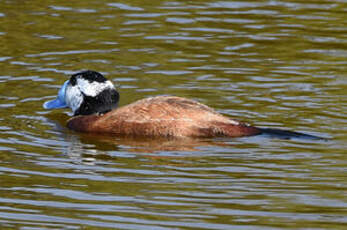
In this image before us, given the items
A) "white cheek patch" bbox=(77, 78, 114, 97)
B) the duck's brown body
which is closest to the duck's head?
"white cheek patch" bbox=(77, 78, 114, 97)

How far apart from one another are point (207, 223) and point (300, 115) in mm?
3684

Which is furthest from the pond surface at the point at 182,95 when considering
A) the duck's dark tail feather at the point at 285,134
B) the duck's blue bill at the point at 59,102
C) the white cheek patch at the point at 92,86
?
the white cheek patch at the point at 92,86

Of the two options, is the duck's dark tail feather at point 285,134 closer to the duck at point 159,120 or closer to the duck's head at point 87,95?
the duck at point 159,120

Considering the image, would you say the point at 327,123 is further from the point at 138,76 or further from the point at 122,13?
the point at 122,13

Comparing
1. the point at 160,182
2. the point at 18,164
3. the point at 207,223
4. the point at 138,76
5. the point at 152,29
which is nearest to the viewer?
the point at 207,223

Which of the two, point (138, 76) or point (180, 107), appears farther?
point (138, 76)

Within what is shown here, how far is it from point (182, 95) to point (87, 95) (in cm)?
121

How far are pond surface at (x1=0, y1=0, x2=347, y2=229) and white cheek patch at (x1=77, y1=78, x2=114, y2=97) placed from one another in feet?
1.57

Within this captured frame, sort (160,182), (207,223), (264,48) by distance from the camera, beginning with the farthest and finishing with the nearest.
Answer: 1. (264,48)
2. (160,182)
3. (207,223)

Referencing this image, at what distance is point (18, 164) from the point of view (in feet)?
28.8

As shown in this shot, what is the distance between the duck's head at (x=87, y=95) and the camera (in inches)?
417

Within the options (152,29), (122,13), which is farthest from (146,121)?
(122,13)

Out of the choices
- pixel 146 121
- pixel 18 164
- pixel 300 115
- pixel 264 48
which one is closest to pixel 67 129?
pixel 146 121

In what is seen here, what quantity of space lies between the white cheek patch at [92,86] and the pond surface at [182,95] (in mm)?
479
